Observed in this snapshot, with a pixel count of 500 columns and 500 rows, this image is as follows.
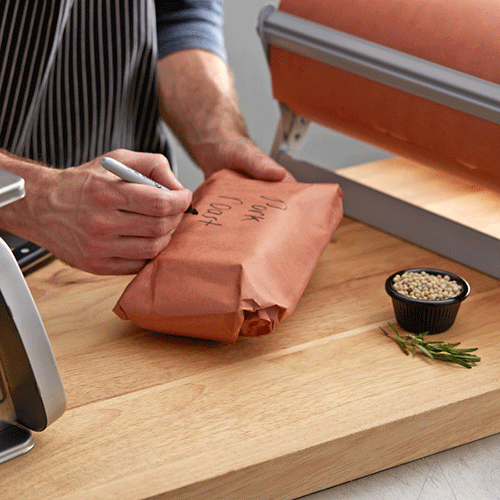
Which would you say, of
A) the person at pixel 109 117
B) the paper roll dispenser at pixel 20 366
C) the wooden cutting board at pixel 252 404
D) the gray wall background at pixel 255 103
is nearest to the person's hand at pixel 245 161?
the person at pixel 109 117

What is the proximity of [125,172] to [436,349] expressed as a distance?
1.51ft

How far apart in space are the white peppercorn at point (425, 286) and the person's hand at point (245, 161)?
0.28m

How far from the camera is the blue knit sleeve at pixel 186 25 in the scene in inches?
66.9

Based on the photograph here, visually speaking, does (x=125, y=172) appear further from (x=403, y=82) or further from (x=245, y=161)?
(x=403, y=82)

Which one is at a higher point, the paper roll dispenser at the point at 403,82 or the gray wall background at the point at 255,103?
the paper roll dispenser at the point at 403,82

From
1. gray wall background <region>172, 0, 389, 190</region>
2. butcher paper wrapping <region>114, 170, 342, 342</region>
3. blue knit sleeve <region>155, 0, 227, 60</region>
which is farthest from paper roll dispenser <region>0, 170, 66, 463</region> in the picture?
gray wall background <region>172, 0, 389, 190</region>

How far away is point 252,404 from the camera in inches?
33.5

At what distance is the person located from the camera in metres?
1.00

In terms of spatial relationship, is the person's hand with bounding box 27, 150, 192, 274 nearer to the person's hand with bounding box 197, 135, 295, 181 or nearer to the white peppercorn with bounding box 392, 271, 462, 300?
the person's hand with bounding box 197, 135, 295, 181

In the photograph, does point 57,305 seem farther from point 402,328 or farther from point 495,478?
point 495,478

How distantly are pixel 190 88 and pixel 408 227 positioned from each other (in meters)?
0.63

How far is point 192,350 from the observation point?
963 millimetres

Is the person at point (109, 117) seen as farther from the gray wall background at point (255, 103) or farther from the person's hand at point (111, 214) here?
the gray wall background at point (255, 103)

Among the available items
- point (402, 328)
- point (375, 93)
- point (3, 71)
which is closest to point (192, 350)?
point (402, 328)
